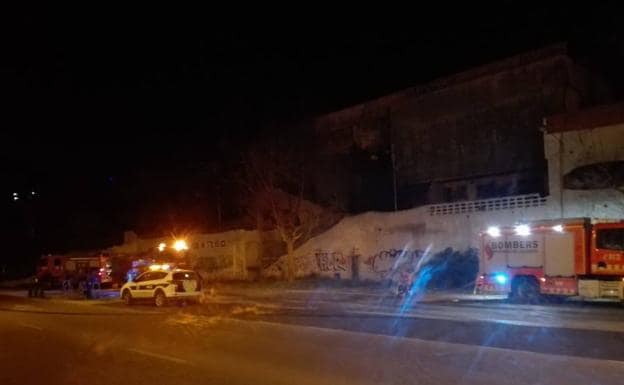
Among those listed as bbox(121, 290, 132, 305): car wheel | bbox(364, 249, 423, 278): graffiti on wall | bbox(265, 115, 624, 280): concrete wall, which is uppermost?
bbox(265, 115, 624, 280): concrete wall

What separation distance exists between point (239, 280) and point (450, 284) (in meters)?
→ 15.7

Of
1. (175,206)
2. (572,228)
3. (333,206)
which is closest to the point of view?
(572,228)

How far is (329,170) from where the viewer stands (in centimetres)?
5072

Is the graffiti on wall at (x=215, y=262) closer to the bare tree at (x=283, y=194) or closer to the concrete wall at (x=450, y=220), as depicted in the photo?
the concrete wall at (x=450, y=220)

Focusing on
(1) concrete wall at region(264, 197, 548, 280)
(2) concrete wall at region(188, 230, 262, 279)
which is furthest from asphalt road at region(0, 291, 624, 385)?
(2) concrete wall at region(188, 230, 262, 279)

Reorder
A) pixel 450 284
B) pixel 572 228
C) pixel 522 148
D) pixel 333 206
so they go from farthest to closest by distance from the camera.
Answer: pixel 333 206 < pixel 522 148 < pixel 450 284 < pixel 572 228

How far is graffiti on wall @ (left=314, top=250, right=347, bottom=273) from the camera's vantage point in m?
37.4

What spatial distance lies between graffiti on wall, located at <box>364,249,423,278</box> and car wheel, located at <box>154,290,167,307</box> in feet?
42.6

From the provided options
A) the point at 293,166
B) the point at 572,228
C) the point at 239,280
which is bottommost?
the point at 239,280

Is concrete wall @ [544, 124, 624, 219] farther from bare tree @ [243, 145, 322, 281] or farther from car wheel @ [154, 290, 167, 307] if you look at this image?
car wheel @ [154, 290, 167, 307]

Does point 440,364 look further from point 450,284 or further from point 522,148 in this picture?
point 522,148

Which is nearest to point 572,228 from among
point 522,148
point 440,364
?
point 440,364

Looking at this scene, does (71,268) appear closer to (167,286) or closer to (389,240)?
(167,286)

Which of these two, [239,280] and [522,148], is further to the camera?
[239,280]
